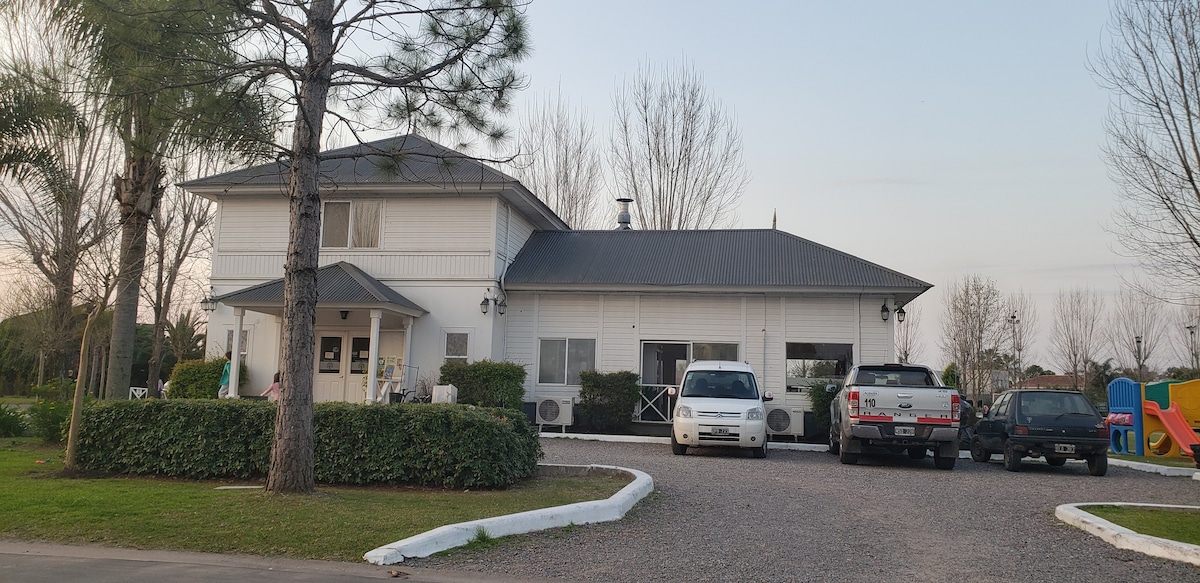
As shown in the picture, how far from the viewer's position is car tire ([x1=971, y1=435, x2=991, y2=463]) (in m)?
16.2

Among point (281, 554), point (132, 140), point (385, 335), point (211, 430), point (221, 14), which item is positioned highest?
point (221, 14)

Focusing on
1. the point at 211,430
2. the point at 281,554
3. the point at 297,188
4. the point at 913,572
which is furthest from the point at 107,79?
the point at 913,572

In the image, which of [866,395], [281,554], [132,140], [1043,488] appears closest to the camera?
[281,554]

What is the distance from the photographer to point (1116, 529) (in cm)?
828

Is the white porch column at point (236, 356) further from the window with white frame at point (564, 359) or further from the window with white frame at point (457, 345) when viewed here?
the window with white frame at point (564, 359)

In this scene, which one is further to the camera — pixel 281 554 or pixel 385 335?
pixel 385 335

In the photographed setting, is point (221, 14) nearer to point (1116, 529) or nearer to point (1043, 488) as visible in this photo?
point (1116, 529)

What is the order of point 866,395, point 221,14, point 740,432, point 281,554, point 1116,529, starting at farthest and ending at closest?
1. point 740,432
2. point 866,395
3. point 221,14
4. point 1116,529
5. point 281,554

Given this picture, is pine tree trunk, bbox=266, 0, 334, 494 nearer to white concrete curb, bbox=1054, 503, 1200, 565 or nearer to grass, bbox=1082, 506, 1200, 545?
white concrete curb, bbox=1054, 503, 1200, 565

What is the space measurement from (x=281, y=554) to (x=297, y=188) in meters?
4.33

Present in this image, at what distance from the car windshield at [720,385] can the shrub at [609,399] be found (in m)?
3.62

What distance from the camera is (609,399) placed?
2038cm

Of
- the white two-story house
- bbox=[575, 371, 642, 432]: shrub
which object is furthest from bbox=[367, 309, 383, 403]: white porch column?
bbox=[575, 371, 642, 432]: shrub

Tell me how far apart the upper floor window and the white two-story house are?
0.11 feet
